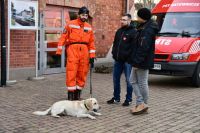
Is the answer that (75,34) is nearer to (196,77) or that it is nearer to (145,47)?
(145,47)

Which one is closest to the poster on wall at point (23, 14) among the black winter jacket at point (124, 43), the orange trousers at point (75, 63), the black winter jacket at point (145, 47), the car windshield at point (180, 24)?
the orange trousers at point (75, 63)

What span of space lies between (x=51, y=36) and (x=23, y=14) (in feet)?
6.53

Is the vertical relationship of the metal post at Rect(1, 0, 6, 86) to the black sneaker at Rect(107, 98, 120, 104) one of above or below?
above

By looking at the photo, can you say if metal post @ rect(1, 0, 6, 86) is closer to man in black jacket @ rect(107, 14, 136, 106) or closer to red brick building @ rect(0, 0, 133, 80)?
red brick building @ rect(0, 0, 133, 80)

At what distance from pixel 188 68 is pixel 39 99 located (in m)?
4.20

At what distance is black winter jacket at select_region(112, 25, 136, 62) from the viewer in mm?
8297

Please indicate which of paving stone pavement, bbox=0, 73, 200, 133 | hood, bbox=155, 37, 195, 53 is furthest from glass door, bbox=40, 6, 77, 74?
hood, bbox=155, 37, 195, 53

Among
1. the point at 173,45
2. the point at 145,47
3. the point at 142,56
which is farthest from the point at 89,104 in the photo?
the point at 173,45

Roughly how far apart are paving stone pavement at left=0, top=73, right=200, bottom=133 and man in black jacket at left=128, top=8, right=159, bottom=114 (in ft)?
1.20

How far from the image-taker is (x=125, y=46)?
27.4ft

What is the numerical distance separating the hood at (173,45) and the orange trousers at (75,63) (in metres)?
3.10

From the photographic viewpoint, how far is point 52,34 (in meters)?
13.0

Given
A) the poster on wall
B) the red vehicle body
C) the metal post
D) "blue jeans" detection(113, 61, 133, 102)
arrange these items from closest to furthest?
"blue jeans" detection(113, 61, 133, 102)
the metal post
the poster on wall
the red vehicle body

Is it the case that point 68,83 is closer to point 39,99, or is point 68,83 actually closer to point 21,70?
point 39,99
